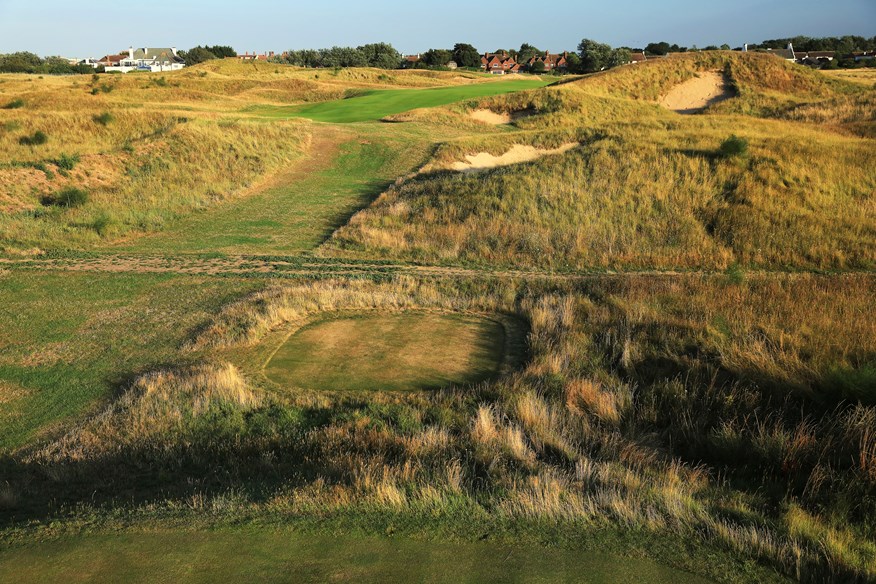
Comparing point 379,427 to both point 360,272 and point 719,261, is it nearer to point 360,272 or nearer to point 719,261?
point 360,272

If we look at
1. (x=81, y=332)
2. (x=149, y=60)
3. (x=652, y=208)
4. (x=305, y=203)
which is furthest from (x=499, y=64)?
(x=81, y=332)

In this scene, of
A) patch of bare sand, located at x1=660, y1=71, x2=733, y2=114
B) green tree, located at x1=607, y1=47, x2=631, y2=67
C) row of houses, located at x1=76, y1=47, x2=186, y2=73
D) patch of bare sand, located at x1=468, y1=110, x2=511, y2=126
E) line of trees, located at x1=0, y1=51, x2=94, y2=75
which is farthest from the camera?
row of houses, located at x1=76, y1=47, x2=186, y2=73

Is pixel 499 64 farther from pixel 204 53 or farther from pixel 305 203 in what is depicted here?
pixel 305 203

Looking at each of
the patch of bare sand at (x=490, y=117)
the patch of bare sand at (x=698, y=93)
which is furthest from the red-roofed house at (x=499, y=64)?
the patch of bare sand at (x=490, y=117)

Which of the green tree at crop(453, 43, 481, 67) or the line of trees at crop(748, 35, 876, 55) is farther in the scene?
the green tree at crop(453, 43, 481, 67)

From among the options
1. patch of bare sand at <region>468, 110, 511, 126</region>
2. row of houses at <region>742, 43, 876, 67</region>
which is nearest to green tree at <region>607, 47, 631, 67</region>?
row of houses at <region>742, 43, 876, 67</region>

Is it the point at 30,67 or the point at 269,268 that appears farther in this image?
the point at 30,67

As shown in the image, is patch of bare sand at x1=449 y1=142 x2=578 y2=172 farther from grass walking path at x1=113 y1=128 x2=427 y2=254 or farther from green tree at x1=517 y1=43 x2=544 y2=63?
green tree at x1=517 y1=43 x2=544 y2=63
